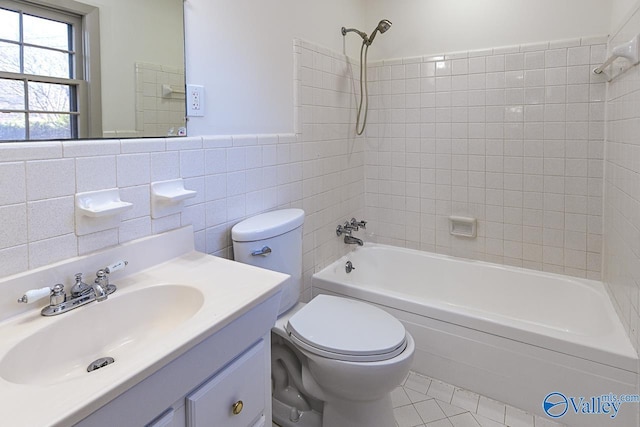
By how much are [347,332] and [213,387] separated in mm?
704

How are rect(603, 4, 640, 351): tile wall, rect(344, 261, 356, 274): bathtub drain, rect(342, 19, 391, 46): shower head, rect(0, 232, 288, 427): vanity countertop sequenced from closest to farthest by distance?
rect(0, 232, 288, 427): vanity countertop, rect(603, 4, 640, 351): tile wall, rect(342, 19, 391, 46): shower head, rect(344, 261, 356, 274): bathtub drain

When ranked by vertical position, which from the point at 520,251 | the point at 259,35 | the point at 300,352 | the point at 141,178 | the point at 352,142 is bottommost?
the point at 300,352

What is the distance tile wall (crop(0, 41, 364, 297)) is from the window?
0.20 ft

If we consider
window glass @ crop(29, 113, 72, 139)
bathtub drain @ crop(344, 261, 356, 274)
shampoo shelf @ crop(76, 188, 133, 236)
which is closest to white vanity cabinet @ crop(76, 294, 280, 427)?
shampoo shelf @ crop(76, 188, 133, 236)

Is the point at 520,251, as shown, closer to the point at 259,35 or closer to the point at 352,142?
the point at 352,142

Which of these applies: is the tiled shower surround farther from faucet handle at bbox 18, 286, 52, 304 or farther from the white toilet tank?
faucet handle at bbox 18, 286, 52, 304

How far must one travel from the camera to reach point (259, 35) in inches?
70.9

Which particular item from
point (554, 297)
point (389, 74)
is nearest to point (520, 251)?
point (554, 297)

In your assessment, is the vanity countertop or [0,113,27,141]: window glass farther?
[0,113,27,141]: window glass

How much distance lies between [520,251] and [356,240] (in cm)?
103

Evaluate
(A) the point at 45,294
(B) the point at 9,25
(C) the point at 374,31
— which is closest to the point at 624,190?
(C) the point at 374,31

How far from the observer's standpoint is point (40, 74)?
3.47 ft

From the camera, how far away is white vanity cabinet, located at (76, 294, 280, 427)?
2.43ft

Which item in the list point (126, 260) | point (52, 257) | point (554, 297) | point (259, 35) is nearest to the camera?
point (52, 257)
